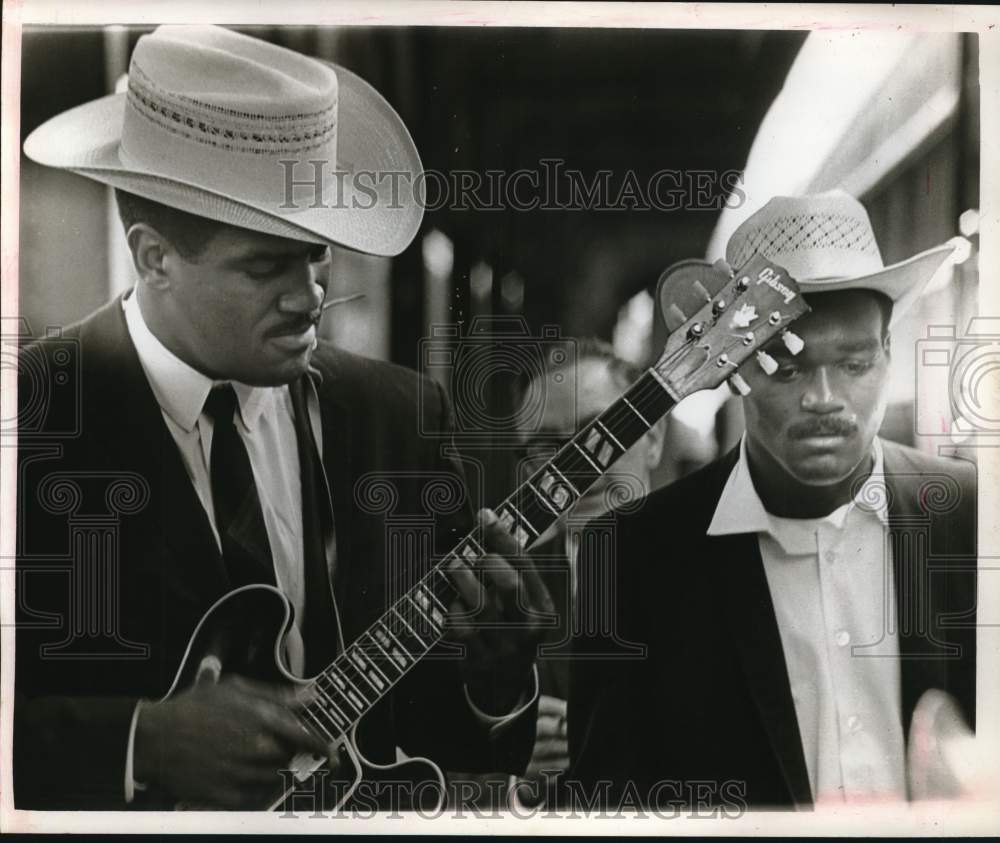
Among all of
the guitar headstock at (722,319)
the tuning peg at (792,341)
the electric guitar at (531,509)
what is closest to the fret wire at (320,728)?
the electric guitar at (531,509)

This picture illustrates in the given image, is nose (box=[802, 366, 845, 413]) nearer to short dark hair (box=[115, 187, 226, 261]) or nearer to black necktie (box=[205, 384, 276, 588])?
black necktie (box=[205, 384, 276, 588])

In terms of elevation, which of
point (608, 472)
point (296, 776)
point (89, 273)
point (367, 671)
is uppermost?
point (89, 273)

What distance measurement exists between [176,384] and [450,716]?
1354 mm

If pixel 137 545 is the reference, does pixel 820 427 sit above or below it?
above

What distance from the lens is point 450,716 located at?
3877 millimetres

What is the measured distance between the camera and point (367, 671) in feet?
12.6

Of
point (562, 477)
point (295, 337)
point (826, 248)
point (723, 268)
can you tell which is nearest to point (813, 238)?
point (826, 248)

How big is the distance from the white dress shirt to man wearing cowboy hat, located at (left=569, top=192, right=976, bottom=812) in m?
0.45

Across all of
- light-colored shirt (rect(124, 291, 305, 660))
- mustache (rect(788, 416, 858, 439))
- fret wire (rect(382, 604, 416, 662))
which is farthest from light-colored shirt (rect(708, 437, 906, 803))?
light-colored shirt (rect(124, 291, 305, 660))

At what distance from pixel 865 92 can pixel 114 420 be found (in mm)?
2611

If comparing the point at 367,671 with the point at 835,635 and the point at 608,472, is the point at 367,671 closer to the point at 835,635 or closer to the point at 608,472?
the point at 608,472

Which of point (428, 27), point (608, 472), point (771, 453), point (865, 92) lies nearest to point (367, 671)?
point (608, 472)

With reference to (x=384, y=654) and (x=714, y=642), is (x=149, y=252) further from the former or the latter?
(x=714, y=642)

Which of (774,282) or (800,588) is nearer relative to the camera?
(774,282)
